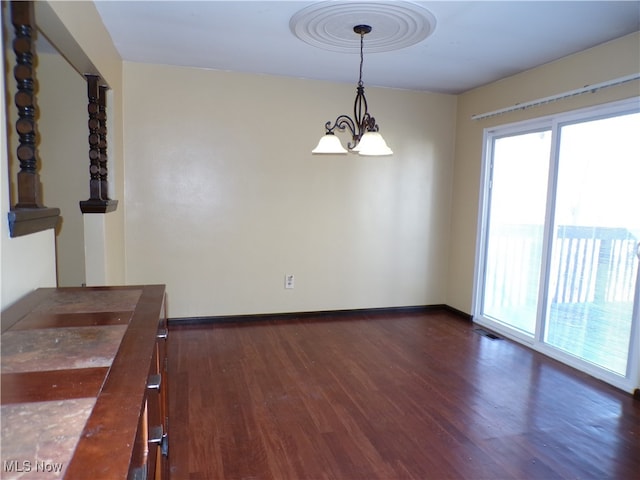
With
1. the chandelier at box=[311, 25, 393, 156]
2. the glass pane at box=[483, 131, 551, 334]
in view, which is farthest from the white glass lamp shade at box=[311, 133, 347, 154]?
the glass pane at box=[483, 131, 551, 334]

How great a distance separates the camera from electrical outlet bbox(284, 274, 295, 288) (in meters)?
4.16

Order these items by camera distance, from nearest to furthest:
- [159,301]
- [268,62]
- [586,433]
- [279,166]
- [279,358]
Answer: [159,301] → [586,433] → [279,358] → [268,62] → [279,166]

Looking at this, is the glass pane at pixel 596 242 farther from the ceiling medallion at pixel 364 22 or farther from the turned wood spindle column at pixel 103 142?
the turned wood spindle column at pixel 103 142

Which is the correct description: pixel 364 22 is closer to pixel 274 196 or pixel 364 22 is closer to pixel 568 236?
pixel 274 196

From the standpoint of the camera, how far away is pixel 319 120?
405 centimetres

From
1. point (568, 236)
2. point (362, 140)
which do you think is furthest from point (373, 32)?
point (568, 236)

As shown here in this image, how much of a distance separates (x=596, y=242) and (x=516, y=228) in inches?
31.8

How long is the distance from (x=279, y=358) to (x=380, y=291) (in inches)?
65.7

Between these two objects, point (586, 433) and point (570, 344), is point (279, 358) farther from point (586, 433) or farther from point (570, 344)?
point (570, 344)

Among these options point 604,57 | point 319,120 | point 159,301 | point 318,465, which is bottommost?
point 318,465

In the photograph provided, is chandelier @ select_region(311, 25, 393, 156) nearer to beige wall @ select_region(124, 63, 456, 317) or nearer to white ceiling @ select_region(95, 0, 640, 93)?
white ceiling @ select_region(95, 0, 640, 93)

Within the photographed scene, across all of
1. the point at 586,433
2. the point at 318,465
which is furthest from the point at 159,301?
the point at 586,433

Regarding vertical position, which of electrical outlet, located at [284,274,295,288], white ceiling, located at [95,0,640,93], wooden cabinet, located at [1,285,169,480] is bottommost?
electrical outlet, located at [284,274,295,288]

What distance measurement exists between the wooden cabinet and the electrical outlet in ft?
8.62
